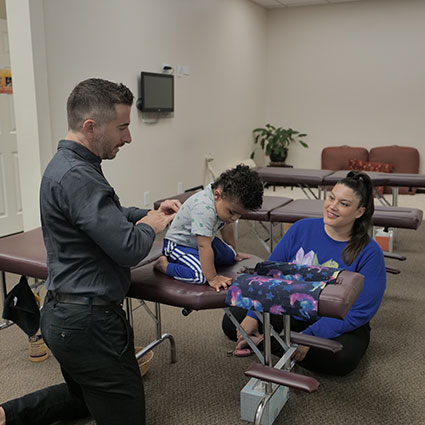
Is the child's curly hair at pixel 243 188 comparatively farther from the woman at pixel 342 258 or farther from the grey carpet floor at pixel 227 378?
the grey carpet floor at pixel 227 378

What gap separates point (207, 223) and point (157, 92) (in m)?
3.30

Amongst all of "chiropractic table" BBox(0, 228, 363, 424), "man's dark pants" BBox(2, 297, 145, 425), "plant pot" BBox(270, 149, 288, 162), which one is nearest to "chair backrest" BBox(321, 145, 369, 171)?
"plant pot" BBox(270, 149, 288, 162)

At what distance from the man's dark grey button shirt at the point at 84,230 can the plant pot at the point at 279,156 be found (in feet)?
19.5

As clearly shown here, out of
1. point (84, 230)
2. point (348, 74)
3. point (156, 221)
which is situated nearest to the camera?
point (84, 230)

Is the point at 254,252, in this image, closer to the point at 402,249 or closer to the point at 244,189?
the point at 402,249

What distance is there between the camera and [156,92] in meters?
4.86

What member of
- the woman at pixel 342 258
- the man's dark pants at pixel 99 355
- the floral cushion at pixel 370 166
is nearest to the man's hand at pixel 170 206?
the man's dark pants at pixel 99 355

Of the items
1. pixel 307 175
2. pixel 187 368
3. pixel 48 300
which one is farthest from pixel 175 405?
pixel 307 175

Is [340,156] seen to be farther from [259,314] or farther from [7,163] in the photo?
[259,314]

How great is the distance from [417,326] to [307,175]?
192 centimetres

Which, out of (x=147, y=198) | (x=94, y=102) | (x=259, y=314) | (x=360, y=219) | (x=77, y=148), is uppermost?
(x=94, y=102)

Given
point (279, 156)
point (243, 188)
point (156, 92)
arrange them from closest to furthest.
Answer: point (243, 188) < point (156, 92) < point (279, 156)

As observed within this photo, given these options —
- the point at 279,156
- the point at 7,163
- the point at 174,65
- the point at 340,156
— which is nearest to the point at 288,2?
the point at 279,156

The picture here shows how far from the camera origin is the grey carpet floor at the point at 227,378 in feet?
6.56
